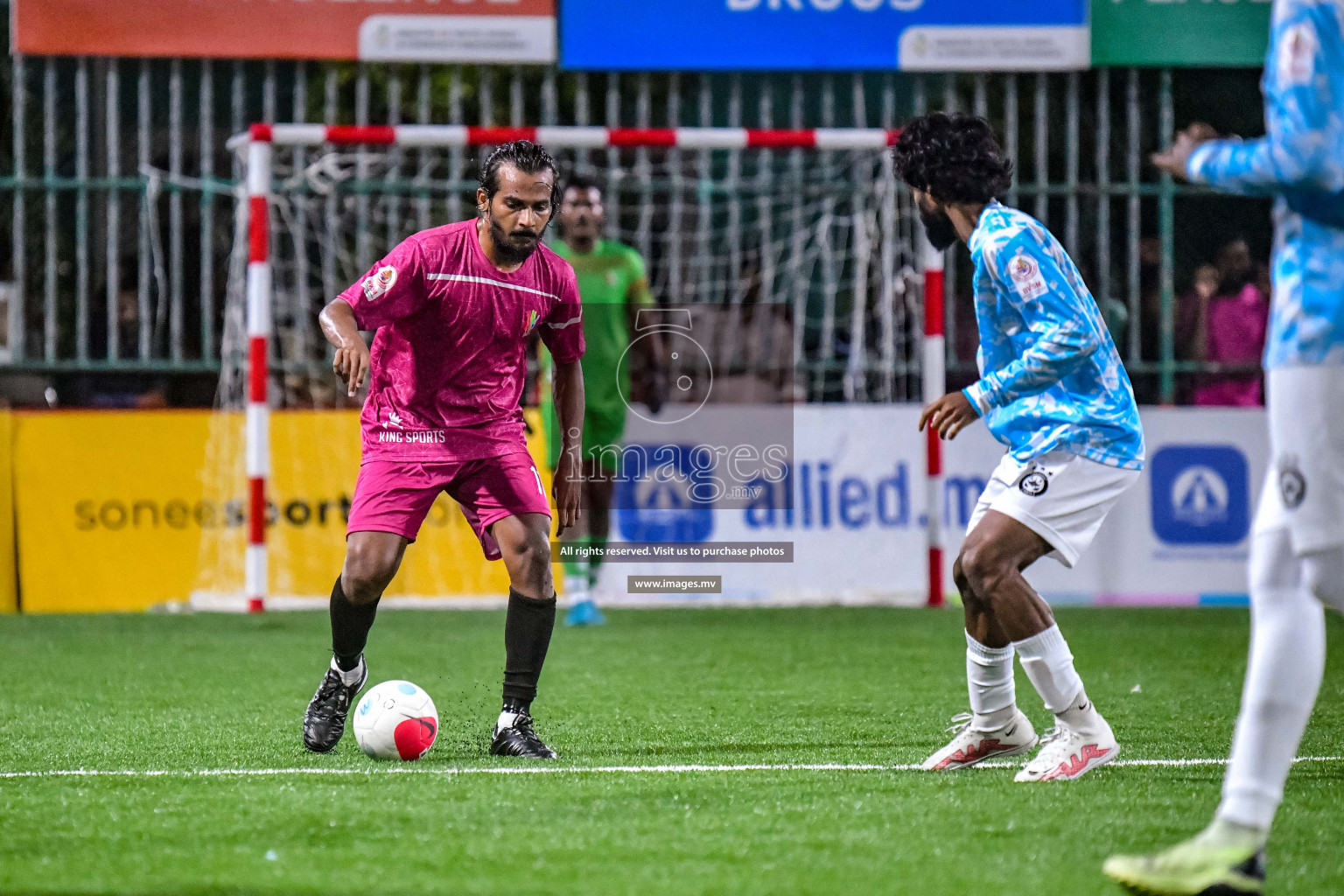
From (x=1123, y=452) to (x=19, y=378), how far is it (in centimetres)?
876

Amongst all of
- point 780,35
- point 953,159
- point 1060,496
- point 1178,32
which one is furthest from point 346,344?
point 1178,32

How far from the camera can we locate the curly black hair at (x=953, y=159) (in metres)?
4.70

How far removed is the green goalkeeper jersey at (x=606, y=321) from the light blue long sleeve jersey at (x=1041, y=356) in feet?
16.2

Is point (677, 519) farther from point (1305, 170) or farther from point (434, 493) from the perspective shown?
point (1305, 170)

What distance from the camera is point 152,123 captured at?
1173 centimetres

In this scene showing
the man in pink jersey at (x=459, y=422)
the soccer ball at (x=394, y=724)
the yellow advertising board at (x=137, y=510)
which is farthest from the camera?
the yellow advertising board at (x=137, y=510)

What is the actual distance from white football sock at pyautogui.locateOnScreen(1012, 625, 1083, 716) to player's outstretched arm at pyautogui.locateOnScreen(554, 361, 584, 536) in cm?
150

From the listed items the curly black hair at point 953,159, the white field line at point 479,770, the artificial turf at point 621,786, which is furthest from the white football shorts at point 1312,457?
the white field line at point 479,770

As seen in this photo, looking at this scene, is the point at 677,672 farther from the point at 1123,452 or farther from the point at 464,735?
the point at 1123,452

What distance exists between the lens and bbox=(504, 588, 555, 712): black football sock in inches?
205

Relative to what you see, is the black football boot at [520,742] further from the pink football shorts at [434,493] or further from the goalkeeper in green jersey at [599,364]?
the goalkeeper in green jersey at [599,364]

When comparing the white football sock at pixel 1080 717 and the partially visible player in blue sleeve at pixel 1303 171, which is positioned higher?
the partially visible player in blue sleeve at pixel 1303 171

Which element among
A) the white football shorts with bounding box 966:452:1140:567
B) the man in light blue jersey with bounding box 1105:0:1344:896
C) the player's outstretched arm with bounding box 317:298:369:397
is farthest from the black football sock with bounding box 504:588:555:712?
the man in light blue jersey with bounding box 1105:0:1344:896

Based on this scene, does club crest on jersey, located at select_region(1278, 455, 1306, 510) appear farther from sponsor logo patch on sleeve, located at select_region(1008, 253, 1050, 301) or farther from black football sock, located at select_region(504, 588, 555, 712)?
black football sock, located at select_region(504, 588, 555, 712)
